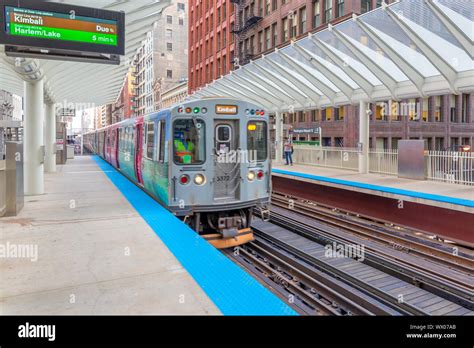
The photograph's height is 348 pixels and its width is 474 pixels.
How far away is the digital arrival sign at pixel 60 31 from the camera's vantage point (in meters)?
7.20

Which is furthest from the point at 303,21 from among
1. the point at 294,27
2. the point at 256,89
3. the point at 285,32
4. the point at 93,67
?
the point at 93,67

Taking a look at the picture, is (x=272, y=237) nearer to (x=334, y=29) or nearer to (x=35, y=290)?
(x=35, y=290)

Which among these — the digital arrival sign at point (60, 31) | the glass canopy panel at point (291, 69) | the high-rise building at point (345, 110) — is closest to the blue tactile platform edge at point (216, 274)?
the digital arrival sign at point (60, 31)

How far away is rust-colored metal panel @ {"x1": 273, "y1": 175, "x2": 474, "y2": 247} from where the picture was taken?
9.43 meters

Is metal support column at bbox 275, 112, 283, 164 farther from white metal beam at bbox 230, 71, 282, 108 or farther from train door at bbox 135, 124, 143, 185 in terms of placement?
train door at bbox 135, 124, 143, 185

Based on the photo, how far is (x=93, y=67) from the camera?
47.7 feet

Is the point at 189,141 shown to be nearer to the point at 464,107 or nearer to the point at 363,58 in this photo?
the point at 363,58

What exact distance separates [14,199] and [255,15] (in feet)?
112

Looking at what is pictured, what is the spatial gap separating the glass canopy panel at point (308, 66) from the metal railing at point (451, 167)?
19.8 feet

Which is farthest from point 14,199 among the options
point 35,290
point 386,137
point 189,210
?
point 386,137

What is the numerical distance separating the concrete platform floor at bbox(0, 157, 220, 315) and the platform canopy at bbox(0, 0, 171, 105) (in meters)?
4.35

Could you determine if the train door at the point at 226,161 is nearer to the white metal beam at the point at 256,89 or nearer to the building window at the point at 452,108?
the white metal beam at the point at 256,89

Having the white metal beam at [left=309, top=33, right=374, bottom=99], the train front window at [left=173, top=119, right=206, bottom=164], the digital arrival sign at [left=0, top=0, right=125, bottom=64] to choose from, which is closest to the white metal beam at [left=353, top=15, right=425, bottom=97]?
the white metal beam at [left=309, top=33, right=374, bottom=99]
